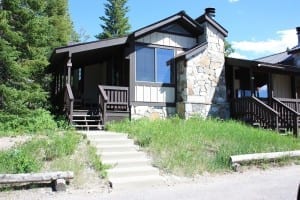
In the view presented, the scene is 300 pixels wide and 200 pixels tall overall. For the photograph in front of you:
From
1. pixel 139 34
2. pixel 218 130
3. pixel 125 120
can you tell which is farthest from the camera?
pixel 139 34

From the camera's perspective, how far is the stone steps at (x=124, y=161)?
28.6 ft

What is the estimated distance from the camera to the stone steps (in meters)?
8.72

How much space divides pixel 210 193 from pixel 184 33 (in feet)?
36.1

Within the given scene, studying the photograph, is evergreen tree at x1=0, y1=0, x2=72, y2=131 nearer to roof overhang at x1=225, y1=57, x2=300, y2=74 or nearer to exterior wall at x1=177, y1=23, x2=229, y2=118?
exterior wall at x1=177, y1=23, x2=229, y2=118

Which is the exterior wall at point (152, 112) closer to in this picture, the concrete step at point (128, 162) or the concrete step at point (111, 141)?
the concrete step at point (111, 141)

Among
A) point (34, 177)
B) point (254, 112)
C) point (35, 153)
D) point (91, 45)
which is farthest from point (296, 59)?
point (34, 177)

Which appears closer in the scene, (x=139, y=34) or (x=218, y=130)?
(x=218, y=130)

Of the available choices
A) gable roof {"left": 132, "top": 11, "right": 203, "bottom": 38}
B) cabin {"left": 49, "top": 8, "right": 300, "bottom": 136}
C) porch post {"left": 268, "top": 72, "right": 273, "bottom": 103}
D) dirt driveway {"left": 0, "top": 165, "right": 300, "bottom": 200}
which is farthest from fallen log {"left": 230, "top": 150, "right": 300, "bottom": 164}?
gable roof {"left": 132, "top": 11, "right": 203, "bottom": 38}

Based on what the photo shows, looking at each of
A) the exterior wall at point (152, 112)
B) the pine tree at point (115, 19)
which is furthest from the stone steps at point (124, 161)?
the pine tree at point (115, 19)

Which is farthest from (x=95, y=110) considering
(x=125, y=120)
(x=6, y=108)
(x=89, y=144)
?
(x=89, y=144)

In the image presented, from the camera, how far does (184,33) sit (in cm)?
1752

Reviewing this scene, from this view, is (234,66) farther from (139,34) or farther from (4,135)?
(4,135)

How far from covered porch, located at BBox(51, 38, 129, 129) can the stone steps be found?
289 centimetres

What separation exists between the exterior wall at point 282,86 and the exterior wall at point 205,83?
398cm
